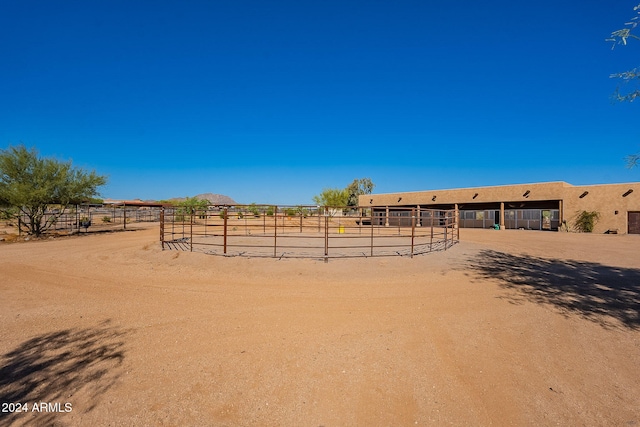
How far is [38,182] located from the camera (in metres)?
17.0

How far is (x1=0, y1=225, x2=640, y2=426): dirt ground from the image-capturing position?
113 inches

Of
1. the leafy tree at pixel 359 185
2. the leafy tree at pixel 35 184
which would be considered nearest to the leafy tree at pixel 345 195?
the leafy tree at pixel 359 185

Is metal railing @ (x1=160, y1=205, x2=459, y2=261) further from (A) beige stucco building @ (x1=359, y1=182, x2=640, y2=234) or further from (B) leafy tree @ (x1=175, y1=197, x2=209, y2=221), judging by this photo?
(A) beige stucco building @ (x1=359, y1=182, x2=640, y2=234)

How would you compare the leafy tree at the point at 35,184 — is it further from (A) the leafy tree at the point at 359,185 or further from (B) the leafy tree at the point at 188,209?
(A) the leafy tree at the point at 359,185

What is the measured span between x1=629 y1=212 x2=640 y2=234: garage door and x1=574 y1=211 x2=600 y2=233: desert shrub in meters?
1.83

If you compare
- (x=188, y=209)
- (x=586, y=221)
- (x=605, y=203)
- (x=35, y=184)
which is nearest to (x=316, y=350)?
(x=35, y=184)

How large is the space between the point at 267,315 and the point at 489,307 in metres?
4.31

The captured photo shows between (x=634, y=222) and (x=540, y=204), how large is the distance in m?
6.06

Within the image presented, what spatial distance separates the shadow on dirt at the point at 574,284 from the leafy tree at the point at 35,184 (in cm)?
2257

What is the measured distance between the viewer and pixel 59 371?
3.39 metres

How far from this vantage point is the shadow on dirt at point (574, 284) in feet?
18.3

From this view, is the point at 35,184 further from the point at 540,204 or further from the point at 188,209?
the point at 540,204

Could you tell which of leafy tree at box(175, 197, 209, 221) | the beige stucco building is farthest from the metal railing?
the beige stucco building

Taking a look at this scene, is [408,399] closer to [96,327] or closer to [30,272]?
[96,327]
